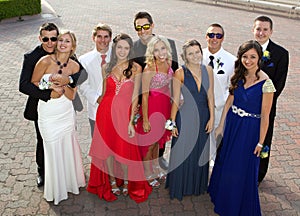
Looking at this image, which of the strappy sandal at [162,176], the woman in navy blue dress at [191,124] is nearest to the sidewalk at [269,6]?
the strappy sandal at [162,176]

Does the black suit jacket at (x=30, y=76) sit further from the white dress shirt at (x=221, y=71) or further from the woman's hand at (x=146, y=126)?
the white dress shirt at (x=221, y=71)

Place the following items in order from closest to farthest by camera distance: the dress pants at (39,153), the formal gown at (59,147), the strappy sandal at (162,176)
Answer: the formal gown at (59,147) < the dress pants at (39,153) < the strappy sandal at (162,176)

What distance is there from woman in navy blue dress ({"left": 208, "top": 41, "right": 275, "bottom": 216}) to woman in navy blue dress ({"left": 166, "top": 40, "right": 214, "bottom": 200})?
8.6 inches

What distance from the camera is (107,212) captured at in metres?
4.47

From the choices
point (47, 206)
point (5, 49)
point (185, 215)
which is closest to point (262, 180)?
point (185, 215)

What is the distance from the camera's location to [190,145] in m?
4.48

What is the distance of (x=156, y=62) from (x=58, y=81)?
1181 mm

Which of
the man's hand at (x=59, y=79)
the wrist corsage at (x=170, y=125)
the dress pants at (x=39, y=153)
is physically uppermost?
the man's hand at (x=59, y=79)

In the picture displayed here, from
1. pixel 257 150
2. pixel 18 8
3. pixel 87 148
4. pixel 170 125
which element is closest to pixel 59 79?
pixel 170 125

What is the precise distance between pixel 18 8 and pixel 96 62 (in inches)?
467

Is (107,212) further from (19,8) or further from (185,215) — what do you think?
(19,8)

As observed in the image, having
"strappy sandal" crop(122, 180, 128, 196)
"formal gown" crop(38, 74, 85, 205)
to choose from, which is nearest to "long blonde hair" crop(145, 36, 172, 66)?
"formal gown" crop(38, 74, 85, 205)

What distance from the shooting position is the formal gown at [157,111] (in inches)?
175

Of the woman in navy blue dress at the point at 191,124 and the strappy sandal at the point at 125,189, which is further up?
the woman in navy blue dress at the point at 191,124
